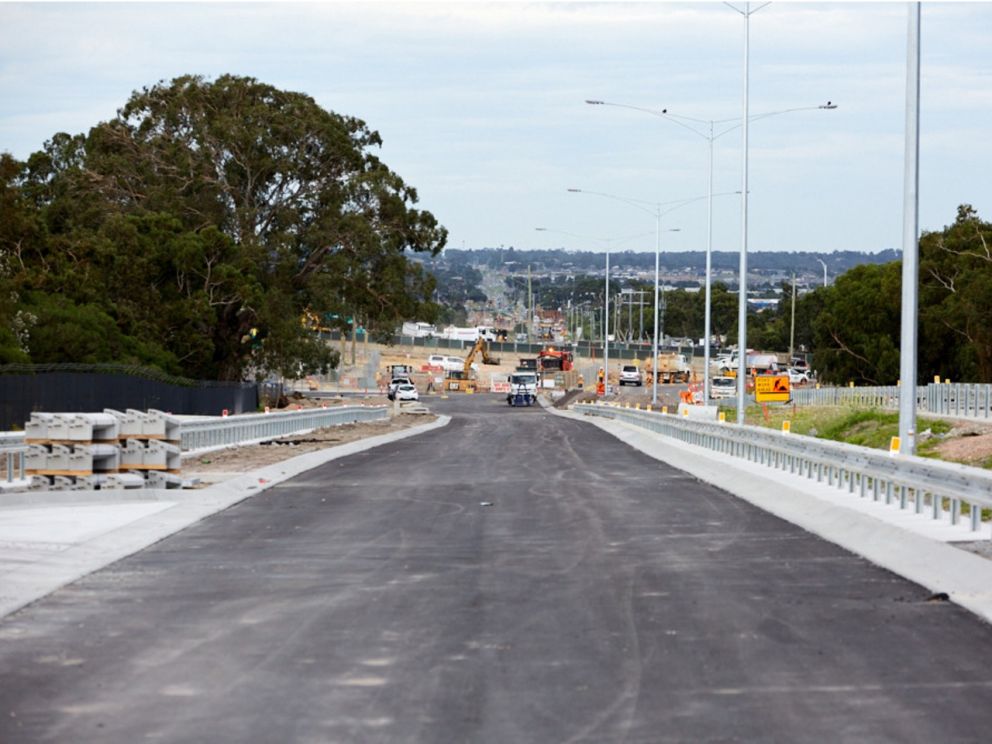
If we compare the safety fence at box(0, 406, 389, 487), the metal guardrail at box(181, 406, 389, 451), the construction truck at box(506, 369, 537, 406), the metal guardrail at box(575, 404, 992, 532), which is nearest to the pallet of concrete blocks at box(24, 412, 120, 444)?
the safety fence at box(0, 406, 389, 487)

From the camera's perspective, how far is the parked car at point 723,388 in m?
106

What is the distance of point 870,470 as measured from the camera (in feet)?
75.7

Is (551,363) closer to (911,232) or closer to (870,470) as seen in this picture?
(911,232)

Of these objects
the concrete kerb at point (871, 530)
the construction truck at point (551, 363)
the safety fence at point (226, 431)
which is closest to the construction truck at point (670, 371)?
the construction truck at point (551, 363)

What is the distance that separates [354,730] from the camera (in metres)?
8.55

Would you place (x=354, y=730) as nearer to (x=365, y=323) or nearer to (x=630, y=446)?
(x=630, y=446)

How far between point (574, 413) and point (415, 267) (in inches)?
529

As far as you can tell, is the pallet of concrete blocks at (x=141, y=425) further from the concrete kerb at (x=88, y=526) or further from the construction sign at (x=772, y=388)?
the construction sign at (x=772, y=388)

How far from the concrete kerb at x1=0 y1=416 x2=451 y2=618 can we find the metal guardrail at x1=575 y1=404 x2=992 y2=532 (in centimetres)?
929

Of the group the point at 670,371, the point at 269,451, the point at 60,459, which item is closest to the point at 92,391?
the point at 269,451

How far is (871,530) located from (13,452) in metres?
14.4

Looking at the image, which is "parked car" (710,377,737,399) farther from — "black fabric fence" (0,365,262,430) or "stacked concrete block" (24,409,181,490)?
"stacked concrete block" (24,409,181,490)

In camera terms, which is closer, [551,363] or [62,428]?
[62,428]

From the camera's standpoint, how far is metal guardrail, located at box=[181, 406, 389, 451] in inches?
1489
